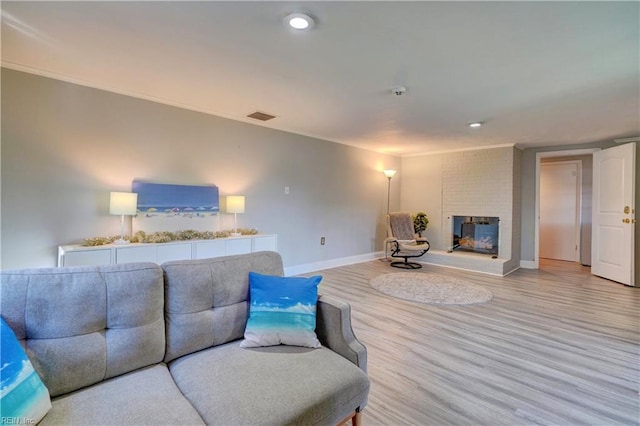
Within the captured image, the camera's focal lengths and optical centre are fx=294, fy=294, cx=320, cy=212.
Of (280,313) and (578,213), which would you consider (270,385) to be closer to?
(280,313)

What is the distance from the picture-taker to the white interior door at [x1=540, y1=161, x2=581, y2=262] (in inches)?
244

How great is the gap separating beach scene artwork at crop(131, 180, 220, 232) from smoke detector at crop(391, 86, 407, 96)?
2462 millimetres

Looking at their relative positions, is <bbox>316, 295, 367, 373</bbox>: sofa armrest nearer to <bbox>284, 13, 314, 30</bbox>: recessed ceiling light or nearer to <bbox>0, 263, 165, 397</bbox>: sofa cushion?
<bbox>0, 263, 165, 397</bbox>: sofa cushion

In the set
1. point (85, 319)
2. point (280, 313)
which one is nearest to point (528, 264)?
point (280, 313)

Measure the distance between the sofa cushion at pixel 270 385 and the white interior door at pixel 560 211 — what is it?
7138mm

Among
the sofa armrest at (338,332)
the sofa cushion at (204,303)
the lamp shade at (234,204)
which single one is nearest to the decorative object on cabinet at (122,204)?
the lamp shade at (234,204)

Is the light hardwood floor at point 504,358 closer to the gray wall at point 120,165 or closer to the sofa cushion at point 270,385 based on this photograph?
the sofa cushion at point 270,385

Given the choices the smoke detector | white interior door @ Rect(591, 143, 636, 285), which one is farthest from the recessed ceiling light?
white interior door @ Rect(591, 143, 636, 285)

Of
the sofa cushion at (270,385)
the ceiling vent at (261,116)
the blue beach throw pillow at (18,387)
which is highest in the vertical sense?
the ceiling vent at (261,116)

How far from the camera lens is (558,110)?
344 cm

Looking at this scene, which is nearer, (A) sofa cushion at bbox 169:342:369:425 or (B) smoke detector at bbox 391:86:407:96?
(A) sofa cushion at bbox 169:342:369:425

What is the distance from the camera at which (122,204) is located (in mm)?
2920

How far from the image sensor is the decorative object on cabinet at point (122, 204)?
2.90 meters

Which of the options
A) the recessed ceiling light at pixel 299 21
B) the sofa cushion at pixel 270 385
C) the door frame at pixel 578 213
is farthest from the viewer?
the door frame at pixel 578 213
